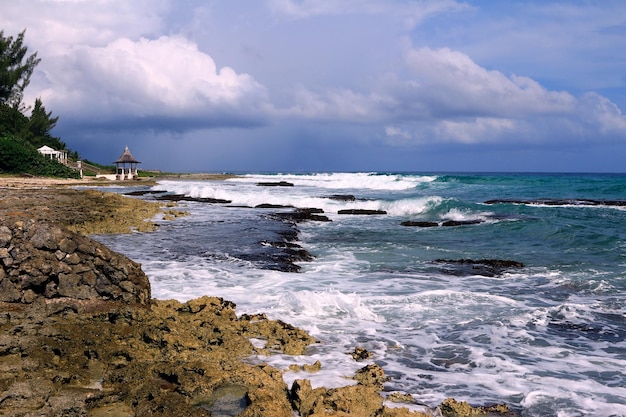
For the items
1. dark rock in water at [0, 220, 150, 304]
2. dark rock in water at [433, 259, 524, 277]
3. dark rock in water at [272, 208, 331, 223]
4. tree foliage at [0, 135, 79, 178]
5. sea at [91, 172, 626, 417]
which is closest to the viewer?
sea at [91, 172, 626, 417]

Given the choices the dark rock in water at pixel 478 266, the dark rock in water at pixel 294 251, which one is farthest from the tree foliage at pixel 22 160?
the dark rock in water at pixel 478 266

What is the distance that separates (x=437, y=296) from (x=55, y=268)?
611cm

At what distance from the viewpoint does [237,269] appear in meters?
11.1

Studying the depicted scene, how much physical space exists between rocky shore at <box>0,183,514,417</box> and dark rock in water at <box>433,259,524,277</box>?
622 cm

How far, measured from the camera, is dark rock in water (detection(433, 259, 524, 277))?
38.7 feet

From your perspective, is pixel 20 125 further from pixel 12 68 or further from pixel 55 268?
pixel 55 268

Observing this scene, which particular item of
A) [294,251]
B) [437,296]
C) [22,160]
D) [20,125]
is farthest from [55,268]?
[20,125]

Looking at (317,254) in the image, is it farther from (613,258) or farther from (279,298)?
(613,258)

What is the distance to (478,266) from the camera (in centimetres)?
1261

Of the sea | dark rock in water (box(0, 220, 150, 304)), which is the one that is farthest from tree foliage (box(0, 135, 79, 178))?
dark rock in water (box(0, 220, 150, 304))

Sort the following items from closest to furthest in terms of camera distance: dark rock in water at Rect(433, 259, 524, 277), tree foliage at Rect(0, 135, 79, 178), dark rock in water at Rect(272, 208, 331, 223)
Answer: dark rock in water at Rect(433, 259, 524, 277)
dark rock in water at Rect(272, 208, 331, 223)
tree foliage at Rect(0, 135, 79, 178)

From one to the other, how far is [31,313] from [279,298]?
3.81 metres

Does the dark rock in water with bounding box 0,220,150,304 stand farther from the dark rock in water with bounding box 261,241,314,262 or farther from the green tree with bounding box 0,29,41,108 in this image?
the green tree with bounding box 0,29,41,108

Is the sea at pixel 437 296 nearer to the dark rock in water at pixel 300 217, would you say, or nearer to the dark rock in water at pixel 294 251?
the dark rock in water at pixel 294 251
